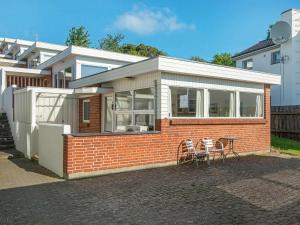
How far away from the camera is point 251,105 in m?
12.6

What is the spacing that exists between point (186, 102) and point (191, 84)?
0.65 meters

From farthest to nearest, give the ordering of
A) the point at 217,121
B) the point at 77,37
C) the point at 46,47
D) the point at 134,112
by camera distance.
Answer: the point at 77,37 < the point at 46,47 < the point at 217,121 < the point at 134,112

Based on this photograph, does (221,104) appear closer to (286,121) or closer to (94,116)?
(94,116)

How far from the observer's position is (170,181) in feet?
24.9

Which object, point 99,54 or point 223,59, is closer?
point 99,54

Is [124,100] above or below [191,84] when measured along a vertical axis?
below

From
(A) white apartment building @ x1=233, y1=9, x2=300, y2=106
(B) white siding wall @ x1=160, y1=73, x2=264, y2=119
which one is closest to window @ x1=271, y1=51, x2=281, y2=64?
(A) white apartment building @ x1=233, y1=9, x2=300, y2=106

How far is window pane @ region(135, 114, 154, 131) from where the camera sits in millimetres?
10124

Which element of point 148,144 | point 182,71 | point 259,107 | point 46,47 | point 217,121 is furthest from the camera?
point 46,47

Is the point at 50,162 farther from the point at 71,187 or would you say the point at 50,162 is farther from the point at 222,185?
the point at 222,185

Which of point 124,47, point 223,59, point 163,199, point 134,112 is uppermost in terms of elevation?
point 124,47

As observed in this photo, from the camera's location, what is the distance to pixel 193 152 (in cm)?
987

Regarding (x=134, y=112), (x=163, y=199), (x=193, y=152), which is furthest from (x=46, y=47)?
(x=163, y=199)

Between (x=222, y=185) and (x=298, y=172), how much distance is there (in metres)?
3.08
